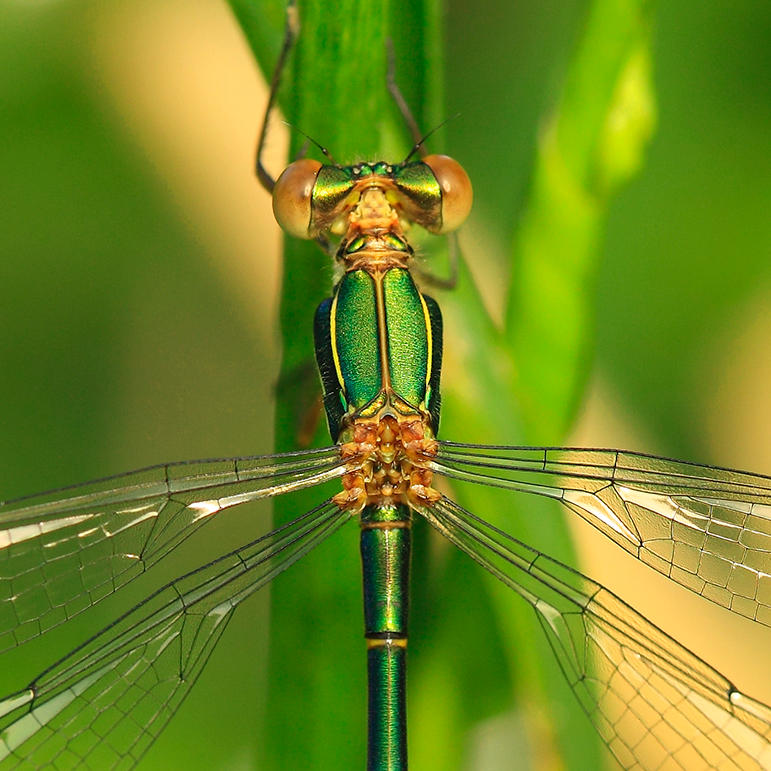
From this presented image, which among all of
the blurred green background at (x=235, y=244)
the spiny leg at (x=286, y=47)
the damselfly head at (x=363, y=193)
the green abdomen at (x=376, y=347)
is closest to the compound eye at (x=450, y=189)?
the damselfly head at (x=363, y=193)

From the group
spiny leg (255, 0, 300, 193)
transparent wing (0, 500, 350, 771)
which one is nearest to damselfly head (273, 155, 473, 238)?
spiny leg (255, 0, 300, 193)

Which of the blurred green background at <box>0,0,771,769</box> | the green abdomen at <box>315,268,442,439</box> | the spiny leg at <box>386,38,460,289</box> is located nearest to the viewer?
the spiny leg at <box>386,38,460,289</box>

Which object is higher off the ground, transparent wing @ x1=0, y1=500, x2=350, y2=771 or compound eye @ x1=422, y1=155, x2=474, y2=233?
compound eye @ x1=422, y1=155, x2=474, y2=233

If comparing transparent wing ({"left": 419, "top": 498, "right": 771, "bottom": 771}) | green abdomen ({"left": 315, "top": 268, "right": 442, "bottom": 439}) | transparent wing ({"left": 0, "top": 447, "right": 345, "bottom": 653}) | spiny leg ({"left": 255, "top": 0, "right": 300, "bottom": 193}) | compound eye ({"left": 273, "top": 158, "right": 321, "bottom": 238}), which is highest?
spiny leg ({"left": 255, "top": 0, "right": 300, "bottom": 193})

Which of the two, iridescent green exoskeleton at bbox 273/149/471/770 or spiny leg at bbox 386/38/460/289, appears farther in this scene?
iridescent green exoskeleton at bbox 273/149/471/770

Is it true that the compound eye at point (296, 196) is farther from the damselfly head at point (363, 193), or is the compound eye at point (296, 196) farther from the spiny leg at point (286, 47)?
the spiny leg at point (286, 47)

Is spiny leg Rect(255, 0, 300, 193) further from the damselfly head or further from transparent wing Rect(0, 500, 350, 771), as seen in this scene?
transparent wing Rect(0, 500, 350, 771)

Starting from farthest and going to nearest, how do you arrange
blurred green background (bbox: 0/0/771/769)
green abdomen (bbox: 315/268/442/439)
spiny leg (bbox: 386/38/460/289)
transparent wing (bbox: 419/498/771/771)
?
blurred green background (bbox: 0/0/771/769) → green abdomen (bbox: 315/268/442/439) → transparent wing (bbox: 419/498/771/771) → spiny leg (bbox: 386/38/460/289)
